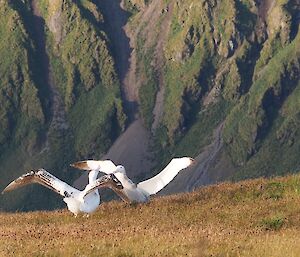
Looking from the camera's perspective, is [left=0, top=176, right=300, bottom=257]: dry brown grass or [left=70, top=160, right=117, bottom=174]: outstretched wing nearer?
[left=0, top=176, right=300, bottom=257]: dry brown grass

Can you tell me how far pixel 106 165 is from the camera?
83.7 feet

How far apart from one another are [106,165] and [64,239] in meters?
6.45

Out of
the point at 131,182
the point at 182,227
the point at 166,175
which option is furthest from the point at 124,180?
the point at 182,227

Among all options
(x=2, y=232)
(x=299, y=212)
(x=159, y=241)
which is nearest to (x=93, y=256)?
(x=159, y=241)

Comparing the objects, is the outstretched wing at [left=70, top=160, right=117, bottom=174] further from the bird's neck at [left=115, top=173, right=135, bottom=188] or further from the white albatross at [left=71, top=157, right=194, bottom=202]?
the bird's neck at [left=115, top=173, right=135, bottom=188]

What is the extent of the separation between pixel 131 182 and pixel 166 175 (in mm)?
1178

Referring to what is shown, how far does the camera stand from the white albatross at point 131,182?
987 inches

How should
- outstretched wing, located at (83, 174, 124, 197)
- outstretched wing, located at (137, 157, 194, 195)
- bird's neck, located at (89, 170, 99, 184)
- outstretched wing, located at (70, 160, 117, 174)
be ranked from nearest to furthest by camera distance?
outstretched wing, located at (83, 174, 124, 197) < bird's neck, located at (89, 170, 99, 184) < outstretched wing, located at (137, 157, 194, 195) < outstretched wing, located at (70, 160, 117, 174)

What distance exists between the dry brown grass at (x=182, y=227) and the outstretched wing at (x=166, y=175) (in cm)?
59

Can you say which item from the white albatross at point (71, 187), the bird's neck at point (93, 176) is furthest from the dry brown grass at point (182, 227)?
the bird's neck at point (93, 176)

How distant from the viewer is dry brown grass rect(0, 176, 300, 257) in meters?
17.3

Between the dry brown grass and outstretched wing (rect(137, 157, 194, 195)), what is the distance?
59 centimetres

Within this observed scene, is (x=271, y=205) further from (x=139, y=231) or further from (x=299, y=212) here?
(x=139, y=231)

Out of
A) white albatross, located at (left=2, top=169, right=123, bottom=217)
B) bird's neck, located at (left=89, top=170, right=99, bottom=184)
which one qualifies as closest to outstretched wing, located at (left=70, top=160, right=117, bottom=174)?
bird's neck, located at (left=89, top=170, right=99, bottom=184)
